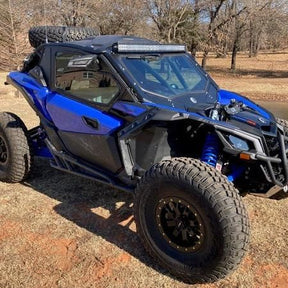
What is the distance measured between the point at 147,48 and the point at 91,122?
3.03ft

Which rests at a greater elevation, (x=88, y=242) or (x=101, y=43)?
(x=101, y=43)

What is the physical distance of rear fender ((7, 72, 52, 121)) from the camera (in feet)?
13.6

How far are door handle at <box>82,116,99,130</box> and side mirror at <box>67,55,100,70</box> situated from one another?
0.49 m

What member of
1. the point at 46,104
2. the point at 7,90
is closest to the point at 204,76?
the point at 46,104

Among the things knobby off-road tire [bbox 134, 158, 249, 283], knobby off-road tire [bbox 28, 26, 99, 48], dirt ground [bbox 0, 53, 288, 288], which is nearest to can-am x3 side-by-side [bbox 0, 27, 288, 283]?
knobby off-road tire [bbox 134, 158, 249, 283]

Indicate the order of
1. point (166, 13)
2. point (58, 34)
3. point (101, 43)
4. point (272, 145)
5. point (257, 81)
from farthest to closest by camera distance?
point (166, 13) < point (257, 81) < point (58, 34) < point (101, 43) < point (272, 145)

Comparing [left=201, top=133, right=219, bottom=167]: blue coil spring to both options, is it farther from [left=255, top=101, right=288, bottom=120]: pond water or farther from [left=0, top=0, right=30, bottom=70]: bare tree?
[left=0, top=0, right=30, bottom=70]: bare tree

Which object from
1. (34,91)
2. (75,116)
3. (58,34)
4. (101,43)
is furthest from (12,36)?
(75,116)

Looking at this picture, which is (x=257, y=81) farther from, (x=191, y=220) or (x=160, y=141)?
(x=191, y=220)

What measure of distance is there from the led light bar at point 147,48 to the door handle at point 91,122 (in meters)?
0.69

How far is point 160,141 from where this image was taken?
3.32 metres

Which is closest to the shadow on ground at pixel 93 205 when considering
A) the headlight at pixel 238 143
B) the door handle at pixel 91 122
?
the door handle at pixel 91 122

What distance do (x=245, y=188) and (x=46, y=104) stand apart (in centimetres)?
226

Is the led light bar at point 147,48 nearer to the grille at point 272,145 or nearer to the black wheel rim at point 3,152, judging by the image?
the grille at point 272,145
